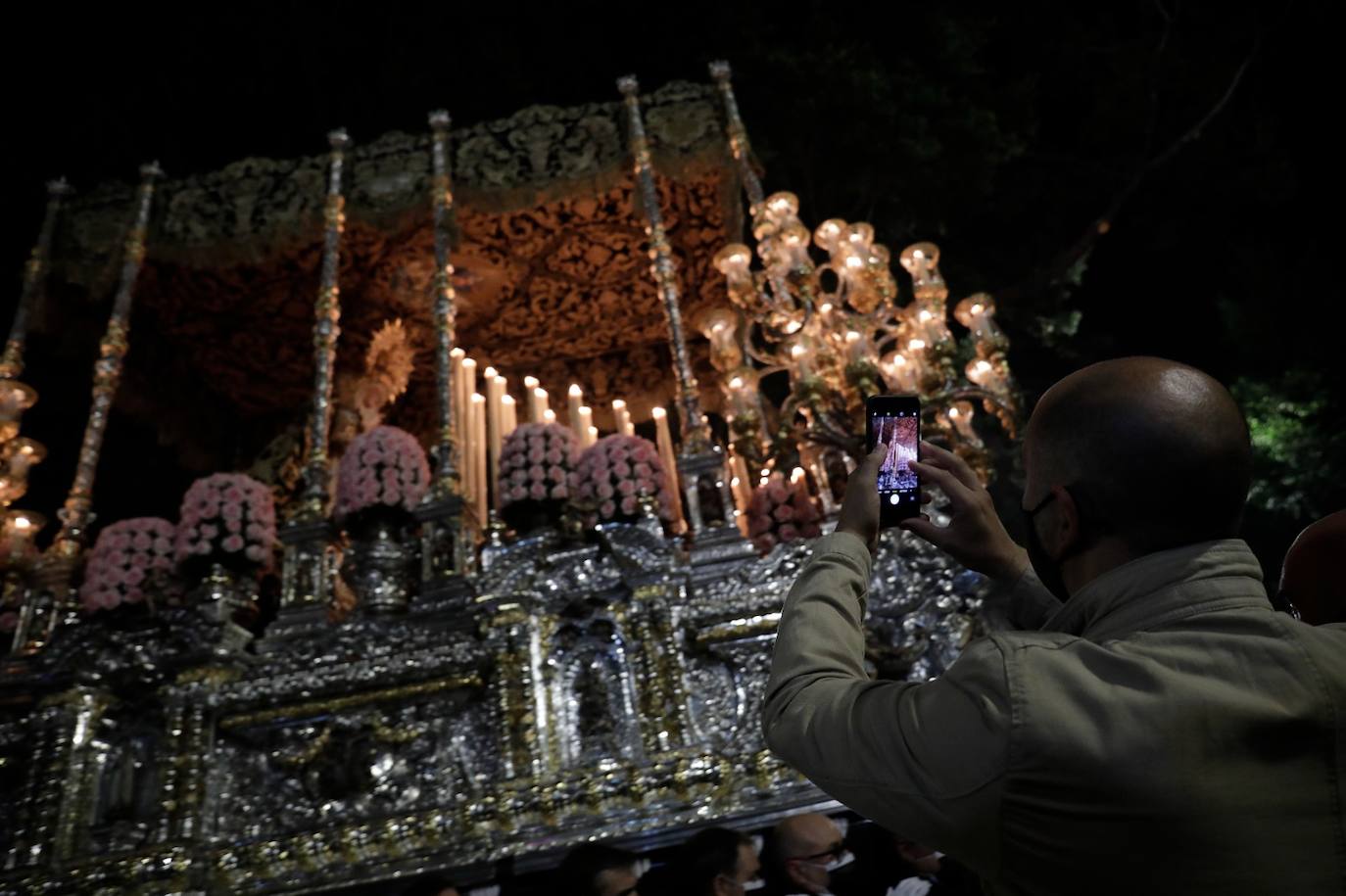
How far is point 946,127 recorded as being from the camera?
30.7 ft

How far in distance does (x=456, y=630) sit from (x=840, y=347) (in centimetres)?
234

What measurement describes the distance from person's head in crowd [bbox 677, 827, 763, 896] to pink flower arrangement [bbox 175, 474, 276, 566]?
7.70ft

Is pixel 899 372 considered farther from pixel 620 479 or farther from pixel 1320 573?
pixel 1320 573

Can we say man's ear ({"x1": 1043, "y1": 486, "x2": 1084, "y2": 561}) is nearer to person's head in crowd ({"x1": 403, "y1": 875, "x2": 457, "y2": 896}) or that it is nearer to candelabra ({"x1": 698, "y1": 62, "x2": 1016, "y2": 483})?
person's head in crowd ({"x1": 403, "y1": 875, "x2": 457, "y2": 896})

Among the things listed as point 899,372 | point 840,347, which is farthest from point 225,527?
point 899,372

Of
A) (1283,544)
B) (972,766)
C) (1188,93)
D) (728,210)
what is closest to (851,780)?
(972,766)

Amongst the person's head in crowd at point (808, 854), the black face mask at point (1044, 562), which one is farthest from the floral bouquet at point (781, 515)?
the black face mask at point (1044, 562)

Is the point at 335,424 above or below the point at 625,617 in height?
above

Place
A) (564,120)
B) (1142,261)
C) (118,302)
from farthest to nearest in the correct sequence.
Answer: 1. (1142,261)
2. (564,120)
3. (118,302)

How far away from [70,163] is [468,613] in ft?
19.6

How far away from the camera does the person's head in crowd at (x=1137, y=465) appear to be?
3.59 feet

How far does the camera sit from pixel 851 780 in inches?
39.8

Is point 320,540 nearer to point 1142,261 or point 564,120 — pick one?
point 564,120

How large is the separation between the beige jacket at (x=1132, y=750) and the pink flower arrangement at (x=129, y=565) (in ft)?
12.5
